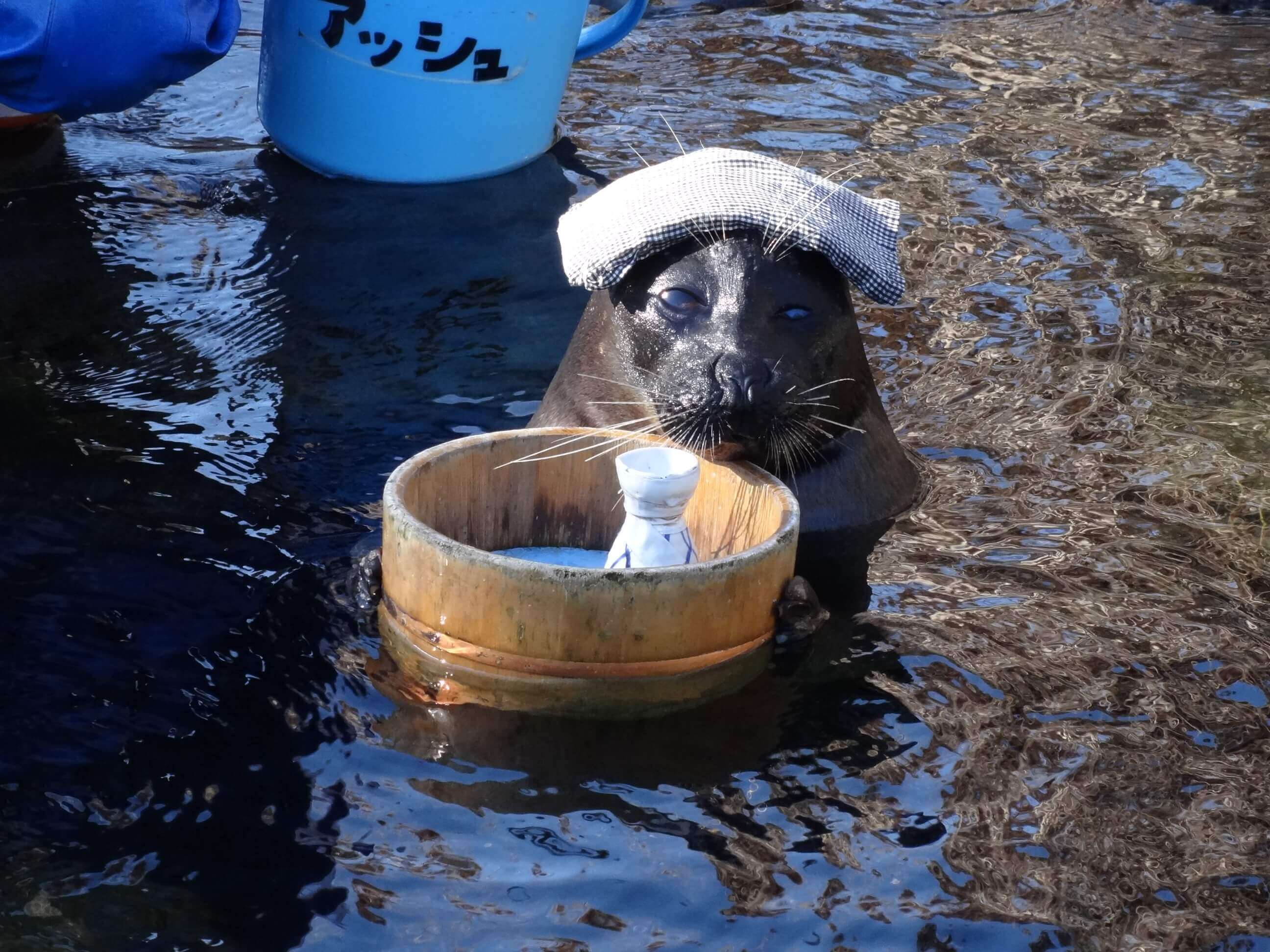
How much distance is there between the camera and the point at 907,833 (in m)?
2.91

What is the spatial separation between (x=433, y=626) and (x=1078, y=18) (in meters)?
10.3

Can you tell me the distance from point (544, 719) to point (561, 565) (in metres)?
0.38

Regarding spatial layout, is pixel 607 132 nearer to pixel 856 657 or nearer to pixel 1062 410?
pixel 1062 410

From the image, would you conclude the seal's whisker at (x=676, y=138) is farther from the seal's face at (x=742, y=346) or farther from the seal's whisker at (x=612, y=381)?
the seal's whisker at (x=612, y=381)

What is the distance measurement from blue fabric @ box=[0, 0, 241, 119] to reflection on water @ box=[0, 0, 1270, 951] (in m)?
0.65

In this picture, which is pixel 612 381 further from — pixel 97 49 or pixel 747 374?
pixel 97 49

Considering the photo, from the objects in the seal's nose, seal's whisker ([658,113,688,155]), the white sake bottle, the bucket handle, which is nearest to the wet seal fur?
the seal's nose

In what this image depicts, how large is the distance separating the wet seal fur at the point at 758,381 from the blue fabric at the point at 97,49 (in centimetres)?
253

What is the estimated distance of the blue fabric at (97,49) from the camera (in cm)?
574

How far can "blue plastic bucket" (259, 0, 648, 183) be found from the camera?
6.97 meters

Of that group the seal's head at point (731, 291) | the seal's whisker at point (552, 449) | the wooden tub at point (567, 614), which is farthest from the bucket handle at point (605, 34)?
the wooden tub at point (567, 614)

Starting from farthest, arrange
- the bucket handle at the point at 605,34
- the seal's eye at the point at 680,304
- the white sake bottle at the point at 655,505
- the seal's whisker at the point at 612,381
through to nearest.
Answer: the bucket handle at the point at 605,34 < the seal's whisker at the point at 612,381 < the seal's eye at the point at 680,304 < the white sake bottle at the point at 655,505

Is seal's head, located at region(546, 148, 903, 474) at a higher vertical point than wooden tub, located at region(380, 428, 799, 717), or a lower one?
higher

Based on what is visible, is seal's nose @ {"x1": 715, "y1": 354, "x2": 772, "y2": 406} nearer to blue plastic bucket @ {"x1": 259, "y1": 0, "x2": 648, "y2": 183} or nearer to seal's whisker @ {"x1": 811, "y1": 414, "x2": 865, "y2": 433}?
seal's whisker @ {"x1": 811, "y1": 414, "x2": 865, "y2": 433}
